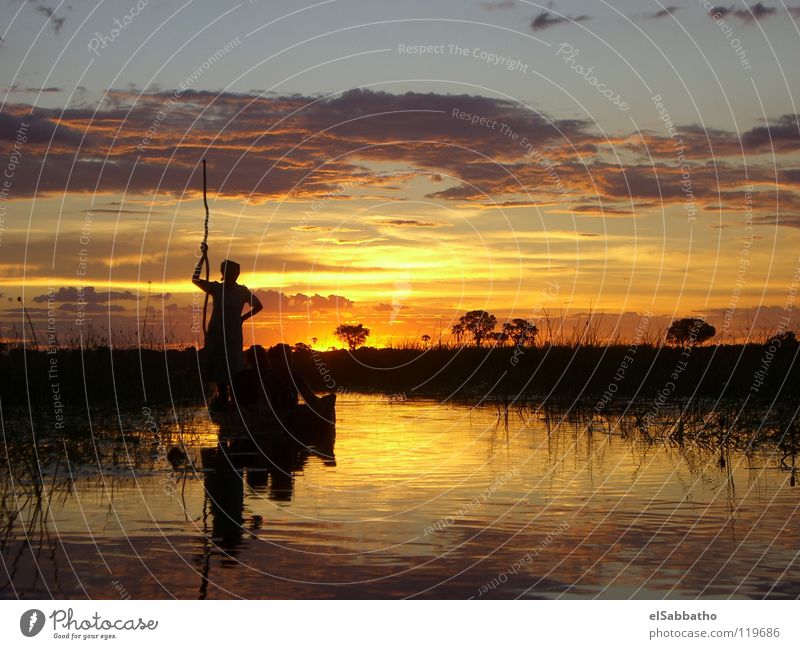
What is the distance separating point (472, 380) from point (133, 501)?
20705mm

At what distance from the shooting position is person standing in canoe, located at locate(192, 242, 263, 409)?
788 inches

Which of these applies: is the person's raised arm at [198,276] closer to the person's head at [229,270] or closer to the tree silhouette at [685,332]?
the person's head at [229,270]

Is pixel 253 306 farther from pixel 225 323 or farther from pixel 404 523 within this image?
pixel 404 523

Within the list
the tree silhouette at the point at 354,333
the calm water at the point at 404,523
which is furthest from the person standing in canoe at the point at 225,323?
the tree silhouette at the point at 354,333

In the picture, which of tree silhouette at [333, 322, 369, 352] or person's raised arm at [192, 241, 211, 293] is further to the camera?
tree silhouette at [333, 322, 369, 352]

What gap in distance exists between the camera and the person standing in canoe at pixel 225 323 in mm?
20016

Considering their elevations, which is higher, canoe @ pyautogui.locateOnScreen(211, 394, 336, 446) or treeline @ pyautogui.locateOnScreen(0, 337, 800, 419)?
treeline @ pyautogui.locateOnScreen(0, 337, 800, 419)

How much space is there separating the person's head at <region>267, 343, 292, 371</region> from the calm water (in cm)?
252

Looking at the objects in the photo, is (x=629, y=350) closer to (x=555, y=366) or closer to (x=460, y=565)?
(x=555, y=366)

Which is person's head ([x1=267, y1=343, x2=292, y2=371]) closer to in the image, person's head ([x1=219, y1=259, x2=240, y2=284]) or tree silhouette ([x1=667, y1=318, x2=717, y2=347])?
person's head ([x1=219, y1=259, x2=240, y2=284])

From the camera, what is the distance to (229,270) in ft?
66.4

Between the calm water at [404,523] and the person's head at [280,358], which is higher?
the person's head at [280,358]

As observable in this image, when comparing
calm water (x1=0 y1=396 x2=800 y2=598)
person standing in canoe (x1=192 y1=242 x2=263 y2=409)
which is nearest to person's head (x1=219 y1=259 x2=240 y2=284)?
person standing in canoe (x1=192 y1=242 x2=263 y2=409)

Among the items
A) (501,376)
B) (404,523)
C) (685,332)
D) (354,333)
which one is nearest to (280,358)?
(404,523)
